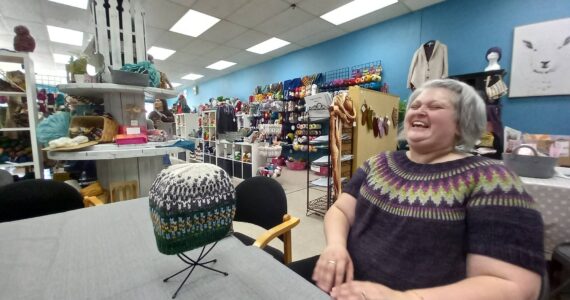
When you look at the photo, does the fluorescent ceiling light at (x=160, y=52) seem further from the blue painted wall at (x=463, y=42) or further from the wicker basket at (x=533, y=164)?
the wicker basket at (x=533, y=164)

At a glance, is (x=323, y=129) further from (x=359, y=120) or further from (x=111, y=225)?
(x=111, y=225)

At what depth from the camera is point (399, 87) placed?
12.8 ft

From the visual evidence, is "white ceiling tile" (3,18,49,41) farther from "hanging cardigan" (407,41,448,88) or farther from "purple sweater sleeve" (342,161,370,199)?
"hanging cardigan" (407,41,448,88)

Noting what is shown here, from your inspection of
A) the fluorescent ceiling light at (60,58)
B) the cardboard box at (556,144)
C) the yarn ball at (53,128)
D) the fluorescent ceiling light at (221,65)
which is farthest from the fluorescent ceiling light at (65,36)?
the cardboard box at (556,144)

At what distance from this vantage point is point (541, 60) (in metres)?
2.62

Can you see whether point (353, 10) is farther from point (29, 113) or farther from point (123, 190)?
point (29, 113)

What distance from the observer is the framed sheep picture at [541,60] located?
8.25 ft

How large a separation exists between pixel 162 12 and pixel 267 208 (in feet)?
12.8

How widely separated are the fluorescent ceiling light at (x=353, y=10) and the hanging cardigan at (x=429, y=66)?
88 centimetres

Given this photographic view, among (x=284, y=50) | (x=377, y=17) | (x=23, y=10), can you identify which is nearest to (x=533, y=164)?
(x=377, y=17)

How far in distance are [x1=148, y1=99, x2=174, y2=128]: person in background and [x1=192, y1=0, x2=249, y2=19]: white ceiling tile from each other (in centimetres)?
153

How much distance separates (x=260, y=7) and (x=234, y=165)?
2787mm

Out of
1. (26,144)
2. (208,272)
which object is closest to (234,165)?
(26,144)

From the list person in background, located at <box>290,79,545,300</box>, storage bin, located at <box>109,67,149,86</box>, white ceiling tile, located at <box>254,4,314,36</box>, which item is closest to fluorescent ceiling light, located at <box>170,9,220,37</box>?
white ceiling tile, located at <box>254,4,314,36</box>
